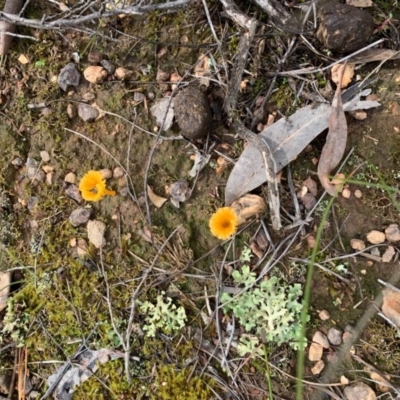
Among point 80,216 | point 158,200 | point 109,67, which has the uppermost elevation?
point 109,67

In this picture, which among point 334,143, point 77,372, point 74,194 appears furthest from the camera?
point 74,194

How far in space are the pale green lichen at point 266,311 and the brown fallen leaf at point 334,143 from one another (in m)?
0.57

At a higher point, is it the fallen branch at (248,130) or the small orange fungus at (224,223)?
the fallen branch at (248,130)

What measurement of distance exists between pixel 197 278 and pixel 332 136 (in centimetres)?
102

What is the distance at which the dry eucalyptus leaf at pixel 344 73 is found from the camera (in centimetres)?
253

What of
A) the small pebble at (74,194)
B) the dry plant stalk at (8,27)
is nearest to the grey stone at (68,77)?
the dry plant stalk at (8,27)

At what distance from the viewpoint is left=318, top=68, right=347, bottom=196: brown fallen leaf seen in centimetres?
250

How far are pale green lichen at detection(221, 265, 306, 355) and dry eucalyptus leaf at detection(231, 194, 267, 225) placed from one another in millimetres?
264

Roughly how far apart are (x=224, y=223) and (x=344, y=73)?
3.27 ft

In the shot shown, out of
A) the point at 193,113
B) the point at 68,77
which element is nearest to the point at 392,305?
the point at 193,113

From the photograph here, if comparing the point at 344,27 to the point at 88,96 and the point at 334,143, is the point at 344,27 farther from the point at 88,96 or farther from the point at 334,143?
the point at 88,96

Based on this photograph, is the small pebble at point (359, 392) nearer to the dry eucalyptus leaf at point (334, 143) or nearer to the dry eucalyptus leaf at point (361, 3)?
the dry eucalyptus leaf at point (334, 143)

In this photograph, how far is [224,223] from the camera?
252 centimetres

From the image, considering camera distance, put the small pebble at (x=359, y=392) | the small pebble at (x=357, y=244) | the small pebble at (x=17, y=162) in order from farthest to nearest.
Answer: the small pebble at (x=17, y=162)
the small pebble at (x=357, y=244)
the small pebble at (x=359, y=392)
